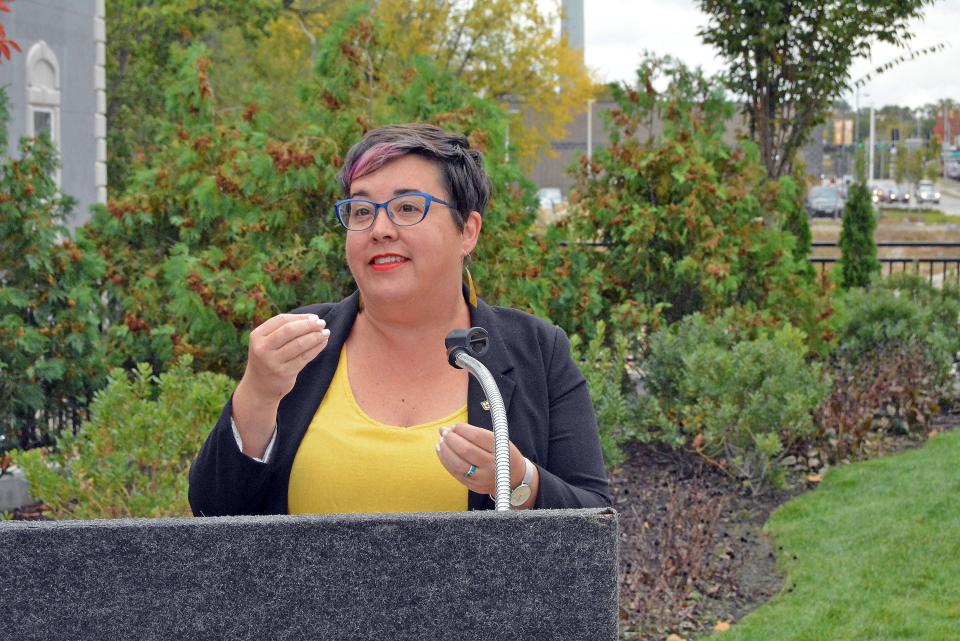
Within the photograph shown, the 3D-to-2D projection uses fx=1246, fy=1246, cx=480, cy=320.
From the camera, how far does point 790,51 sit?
42.1 feet

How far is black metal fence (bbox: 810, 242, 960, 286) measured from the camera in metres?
13.8

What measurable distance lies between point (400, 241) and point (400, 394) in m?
0.33

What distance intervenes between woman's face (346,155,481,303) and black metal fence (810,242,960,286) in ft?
31.2

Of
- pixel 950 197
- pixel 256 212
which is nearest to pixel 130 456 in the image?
pixel 256 212

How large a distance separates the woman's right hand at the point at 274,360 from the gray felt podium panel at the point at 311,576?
0.54 metres

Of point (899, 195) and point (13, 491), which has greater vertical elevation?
point (899, 195)

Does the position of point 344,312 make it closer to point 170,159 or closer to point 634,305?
point 170,159

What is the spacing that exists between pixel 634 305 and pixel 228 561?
779 cm

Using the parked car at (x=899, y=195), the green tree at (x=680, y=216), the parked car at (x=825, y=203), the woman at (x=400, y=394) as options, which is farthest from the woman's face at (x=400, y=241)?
the parked car at (x=899, y=195)

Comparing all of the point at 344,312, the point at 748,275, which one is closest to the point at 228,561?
the point at 344,312

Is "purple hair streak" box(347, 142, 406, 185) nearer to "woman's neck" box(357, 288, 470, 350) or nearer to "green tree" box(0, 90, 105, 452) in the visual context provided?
"woman's neck" box(357, 288, 470, 350)

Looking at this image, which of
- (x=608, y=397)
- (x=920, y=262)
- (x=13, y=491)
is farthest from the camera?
(x=920, y=262)

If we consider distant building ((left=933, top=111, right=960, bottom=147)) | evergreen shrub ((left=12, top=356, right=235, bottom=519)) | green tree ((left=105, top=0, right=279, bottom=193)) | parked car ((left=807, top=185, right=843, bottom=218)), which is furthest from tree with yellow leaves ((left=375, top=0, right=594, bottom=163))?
distant building ((left=933, top=111, right=960, bottom=147))

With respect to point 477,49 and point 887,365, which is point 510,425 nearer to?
point 887,365
